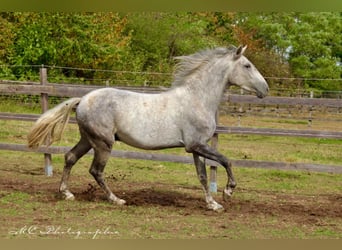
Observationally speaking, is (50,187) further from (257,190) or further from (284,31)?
(284,31)

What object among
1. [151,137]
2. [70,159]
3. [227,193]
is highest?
[151,137]

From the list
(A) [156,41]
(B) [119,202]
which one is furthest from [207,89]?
(A) [156,41]

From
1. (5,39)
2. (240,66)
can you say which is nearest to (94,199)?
(240,66)

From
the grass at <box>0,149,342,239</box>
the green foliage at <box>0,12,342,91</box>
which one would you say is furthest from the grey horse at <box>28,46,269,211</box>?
the green foliage at <box>0,12,342,91</box>

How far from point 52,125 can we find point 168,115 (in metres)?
1.44

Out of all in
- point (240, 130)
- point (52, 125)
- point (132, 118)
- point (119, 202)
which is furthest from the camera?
point (240, 130)

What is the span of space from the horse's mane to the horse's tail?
129 centimetres

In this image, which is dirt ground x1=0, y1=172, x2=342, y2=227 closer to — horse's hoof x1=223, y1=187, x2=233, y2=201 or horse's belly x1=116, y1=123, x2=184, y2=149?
horse's hoof x1=223, y1=187, x2=233, y2=201

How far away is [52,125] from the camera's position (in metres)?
6.17

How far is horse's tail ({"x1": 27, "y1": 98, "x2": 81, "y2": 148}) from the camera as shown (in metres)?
6.15

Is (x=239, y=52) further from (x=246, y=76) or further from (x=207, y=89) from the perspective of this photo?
(x=207, y=89)

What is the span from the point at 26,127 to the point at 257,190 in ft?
24.0

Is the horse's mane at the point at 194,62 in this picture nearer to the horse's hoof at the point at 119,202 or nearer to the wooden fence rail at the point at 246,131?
the wooden fence rail at the point at 246,131

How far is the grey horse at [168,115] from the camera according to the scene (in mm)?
5961
